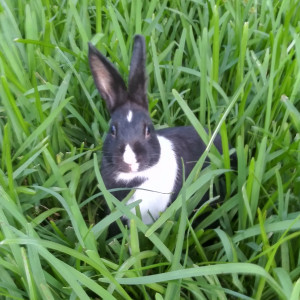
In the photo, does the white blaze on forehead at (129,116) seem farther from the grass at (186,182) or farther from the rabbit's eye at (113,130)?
the grass at (186,182)

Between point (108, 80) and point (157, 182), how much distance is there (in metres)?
0.41

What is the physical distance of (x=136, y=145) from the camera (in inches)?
57.1

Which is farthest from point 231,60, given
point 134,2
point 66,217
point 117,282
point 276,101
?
point 117,282

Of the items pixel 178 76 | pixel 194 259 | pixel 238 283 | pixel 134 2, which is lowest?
pixel 194 259

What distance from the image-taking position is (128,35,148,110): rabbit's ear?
143 cm

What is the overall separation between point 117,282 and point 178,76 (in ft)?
3.73

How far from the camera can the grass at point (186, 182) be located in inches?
44.6

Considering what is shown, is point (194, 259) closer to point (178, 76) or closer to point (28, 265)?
point (28, 265)

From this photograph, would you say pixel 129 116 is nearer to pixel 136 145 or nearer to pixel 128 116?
pixel 128 116

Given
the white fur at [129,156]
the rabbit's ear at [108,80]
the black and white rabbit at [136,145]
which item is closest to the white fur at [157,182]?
the black and white rabbit at [136,145]

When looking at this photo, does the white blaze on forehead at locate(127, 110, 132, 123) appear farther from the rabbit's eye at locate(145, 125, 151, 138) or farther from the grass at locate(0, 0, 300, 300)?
the grass at locate(0, 0, 300, 300)

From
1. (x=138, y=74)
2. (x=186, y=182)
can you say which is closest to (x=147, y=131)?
(x=138, y=74)

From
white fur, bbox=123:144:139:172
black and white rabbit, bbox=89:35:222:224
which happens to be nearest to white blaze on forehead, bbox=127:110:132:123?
black and white rabbit, bbox=89:35:222:224

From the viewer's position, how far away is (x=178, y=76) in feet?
6.49
